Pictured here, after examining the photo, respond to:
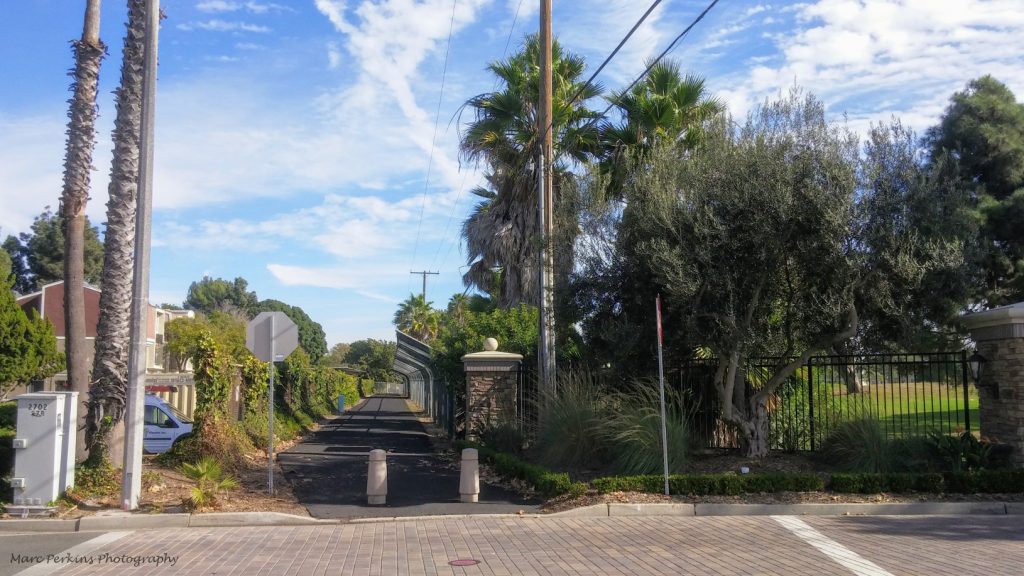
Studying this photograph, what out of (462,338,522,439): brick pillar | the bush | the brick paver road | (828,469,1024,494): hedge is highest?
(462,338,522,439): brick pillar

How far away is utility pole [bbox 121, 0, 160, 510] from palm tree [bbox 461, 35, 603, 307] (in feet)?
27.4

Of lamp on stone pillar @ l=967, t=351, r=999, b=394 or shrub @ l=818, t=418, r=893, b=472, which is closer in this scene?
shrub @ l=818, t=418, r=893, b=472

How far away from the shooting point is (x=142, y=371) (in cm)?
1128

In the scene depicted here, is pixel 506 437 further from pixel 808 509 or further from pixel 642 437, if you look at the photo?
pixel 808 509

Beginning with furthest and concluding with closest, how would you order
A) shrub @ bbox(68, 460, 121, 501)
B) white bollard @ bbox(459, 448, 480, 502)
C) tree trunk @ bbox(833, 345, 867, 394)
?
tree trunk @ bbox(833, 345, 867, 394) → white bollard @ bbox(459, 448, 480, 502) → shrub @ bbox(68, 460, 121, 501)

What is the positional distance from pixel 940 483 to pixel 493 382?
29.3 feet

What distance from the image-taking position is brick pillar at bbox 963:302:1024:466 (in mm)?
12594

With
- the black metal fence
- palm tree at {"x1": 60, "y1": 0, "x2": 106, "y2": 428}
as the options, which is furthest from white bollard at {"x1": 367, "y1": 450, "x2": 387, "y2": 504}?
the black metal fence

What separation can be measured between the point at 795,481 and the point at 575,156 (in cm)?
977

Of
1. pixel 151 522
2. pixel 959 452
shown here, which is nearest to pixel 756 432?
pixel 959 452

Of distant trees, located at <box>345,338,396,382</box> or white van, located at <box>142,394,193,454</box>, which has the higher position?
distant trees, located at <box>345,338,396,382</box>

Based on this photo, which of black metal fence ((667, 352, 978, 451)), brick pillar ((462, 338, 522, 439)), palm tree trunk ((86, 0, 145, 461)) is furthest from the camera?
brick pillar ((462, 338, 522, 439))

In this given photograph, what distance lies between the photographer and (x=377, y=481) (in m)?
11.8

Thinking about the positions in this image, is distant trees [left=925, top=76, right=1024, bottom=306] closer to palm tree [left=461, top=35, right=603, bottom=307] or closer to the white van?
palm tree [left=461, top=35, right=603, bottom=307]
